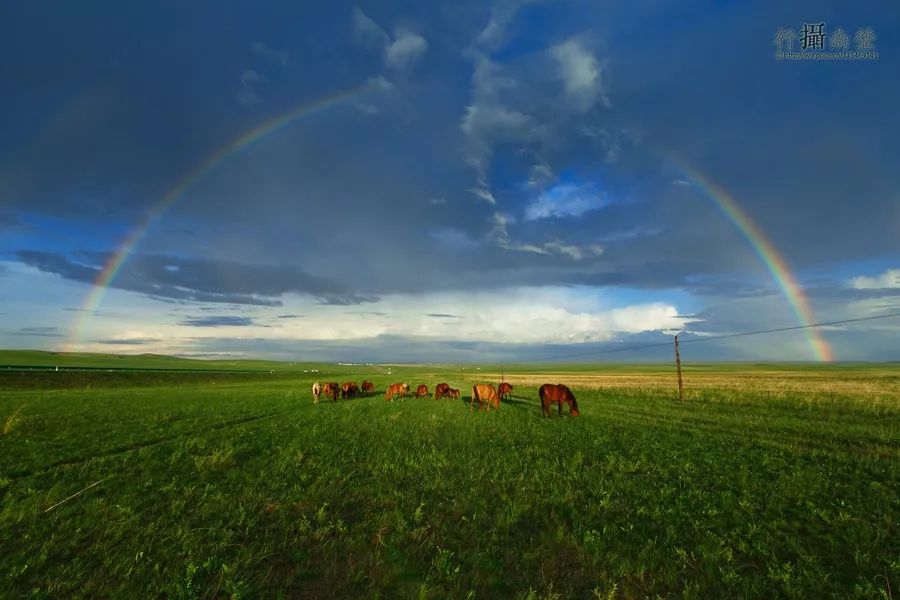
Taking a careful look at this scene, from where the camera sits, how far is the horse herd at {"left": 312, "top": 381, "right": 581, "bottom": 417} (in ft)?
79.8

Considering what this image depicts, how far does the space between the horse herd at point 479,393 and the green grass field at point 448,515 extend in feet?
22.4

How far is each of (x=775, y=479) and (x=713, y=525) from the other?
4799 millimetres

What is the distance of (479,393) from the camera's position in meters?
29.1

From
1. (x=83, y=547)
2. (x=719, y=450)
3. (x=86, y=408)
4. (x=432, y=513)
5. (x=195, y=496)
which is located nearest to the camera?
(x=83, y=547)

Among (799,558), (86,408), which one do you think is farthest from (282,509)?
(86,408)

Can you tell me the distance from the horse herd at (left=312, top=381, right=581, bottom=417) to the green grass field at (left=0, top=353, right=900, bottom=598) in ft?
22.4

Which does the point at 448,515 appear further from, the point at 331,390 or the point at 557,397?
the point at 331,390

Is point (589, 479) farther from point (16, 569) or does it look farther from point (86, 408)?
point (86, 408)

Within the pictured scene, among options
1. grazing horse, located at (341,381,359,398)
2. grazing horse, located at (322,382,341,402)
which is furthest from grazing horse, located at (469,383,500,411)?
grazing horse, located at (341,381,359,398)

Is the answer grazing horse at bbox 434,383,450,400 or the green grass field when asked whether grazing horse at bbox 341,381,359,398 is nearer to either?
grazing horse at bbox 434,383,450,400

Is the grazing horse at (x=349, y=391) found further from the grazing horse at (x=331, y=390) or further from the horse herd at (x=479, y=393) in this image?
the grazing horse at (x=331, y=390)

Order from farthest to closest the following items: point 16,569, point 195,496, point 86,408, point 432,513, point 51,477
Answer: point 86,408 → point 51,477 → point 195,496 → point 432,513 → point 16,569

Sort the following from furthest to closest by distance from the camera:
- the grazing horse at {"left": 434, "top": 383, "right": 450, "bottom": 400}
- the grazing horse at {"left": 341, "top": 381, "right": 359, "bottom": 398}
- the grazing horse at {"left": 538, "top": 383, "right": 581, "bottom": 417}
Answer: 1. the grazing horse at {"left": 341, "top": 381, "right": 359, "bottom": 398}
2. the grazing horse at {"left": 434, "top": 383, "right": 450, "bottom": 400}
3. the grazing horse at {"left": 538, "top": 383, "right": 581, "bottom": 417}

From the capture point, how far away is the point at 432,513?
28.5 feet
